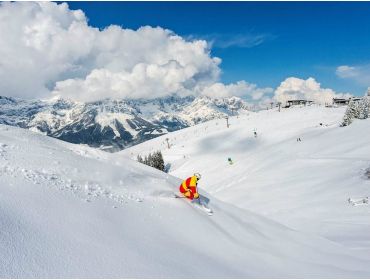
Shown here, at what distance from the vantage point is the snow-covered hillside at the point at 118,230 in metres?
8.80

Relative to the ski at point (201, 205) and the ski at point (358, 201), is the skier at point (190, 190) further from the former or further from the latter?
the ski at point (358, 201)

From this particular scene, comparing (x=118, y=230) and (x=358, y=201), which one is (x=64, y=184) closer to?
(x=118, y=230)

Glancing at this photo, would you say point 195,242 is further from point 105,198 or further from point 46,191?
point 46,191

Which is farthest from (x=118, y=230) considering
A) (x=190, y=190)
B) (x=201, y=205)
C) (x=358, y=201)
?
(x=358, y=201)

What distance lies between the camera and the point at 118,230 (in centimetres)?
1145

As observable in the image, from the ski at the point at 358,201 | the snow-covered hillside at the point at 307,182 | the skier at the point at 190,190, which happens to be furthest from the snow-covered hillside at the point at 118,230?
the ski at the point at 358,201

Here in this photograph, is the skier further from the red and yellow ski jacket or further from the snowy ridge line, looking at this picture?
the snowy ridge line

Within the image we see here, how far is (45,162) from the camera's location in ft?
48.7

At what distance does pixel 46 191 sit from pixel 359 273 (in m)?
11.8

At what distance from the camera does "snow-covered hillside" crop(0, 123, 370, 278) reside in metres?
8.80

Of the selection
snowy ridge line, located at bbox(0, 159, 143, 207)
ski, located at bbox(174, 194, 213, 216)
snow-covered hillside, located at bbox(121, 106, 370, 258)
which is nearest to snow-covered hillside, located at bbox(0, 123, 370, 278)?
snowy ridge line, located at bbox(0, 159, 143, 207)

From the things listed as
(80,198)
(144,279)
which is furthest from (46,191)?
(144,279)

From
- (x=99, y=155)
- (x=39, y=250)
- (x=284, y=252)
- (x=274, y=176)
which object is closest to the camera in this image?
(x=39, y=250)

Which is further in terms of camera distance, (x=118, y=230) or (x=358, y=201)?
(x=358, y=201)
